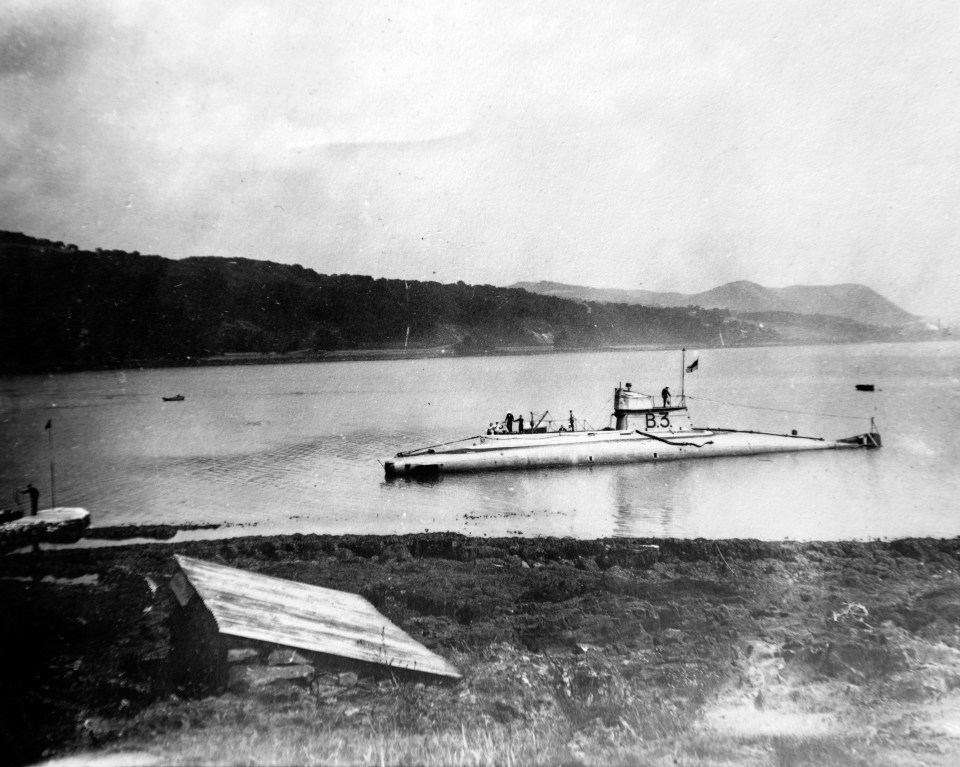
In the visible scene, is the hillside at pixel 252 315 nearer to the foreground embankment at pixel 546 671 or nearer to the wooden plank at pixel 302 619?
the foreground embankment at pixel 546 671

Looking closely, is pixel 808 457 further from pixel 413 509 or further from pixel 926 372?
pixel 926 372

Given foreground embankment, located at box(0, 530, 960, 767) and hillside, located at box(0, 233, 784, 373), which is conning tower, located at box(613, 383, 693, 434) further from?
foreground embankment, located at box(0, 530, 960, 767)

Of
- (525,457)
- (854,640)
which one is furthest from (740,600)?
(525,457)

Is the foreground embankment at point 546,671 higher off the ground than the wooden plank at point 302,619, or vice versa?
the wooden plank at point 302,619

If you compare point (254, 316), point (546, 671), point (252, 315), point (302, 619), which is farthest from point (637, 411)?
point (254, 316)

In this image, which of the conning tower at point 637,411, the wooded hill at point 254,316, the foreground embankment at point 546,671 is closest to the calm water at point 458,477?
the wooded hill at point 254,316

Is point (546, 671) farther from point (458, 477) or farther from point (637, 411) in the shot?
point (637, 411)
